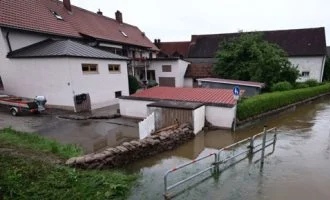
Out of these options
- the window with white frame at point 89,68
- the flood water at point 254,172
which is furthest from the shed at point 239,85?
the window with white frame at point 89,68

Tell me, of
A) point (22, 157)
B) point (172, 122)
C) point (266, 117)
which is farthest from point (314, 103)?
point (22, 157)

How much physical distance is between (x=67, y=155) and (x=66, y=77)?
780 cm

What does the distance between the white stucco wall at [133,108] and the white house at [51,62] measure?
109 inches

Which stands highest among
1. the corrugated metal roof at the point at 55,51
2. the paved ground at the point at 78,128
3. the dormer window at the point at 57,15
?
the dormer window at the point at 57,15

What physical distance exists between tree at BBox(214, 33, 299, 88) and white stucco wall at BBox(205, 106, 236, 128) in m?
10.6

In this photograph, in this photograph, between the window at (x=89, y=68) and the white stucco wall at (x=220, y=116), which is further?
the window at (x=89, y=68)

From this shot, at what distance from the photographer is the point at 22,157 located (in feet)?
21.2

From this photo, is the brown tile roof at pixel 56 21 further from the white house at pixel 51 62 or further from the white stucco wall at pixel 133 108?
the white stucco wall at pixel 133 108

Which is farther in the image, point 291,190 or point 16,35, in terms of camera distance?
point 16,35

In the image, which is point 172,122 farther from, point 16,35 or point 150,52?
point 150,52

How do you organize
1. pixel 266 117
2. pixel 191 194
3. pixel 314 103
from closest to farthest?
pixel 191 194
pixel 266 117
pixel 314 103

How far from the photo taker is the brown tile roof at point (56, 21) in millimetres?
15359

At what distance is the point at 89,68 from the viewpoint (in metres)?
15.3

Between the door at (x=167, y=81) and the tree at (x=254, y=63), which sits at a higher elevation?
the tree at (x=254, y=63)
